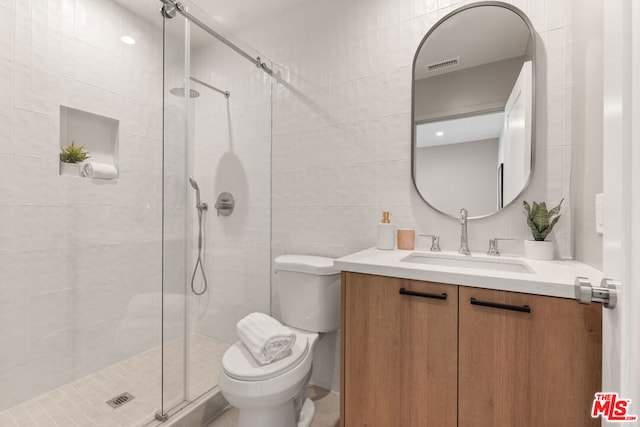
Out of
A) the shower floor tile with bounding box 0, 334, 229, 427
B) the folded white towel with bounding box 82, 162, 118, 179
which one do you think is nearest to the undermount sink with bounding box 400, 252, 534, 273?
the shower floor tile with bounding box 0, 334, 229, 427

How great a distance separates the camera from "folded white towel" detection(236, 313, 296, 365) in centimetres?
121

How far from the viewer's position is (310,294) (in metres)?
1.57

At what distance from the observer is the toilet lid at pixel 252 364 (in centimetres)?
115

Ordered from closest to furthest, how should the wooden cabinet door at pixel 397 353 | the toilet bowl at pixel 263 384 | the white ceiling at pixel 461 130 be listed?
1. the wooden cabinet door at pixel 397 353
2. the toilet bowl at pixel 263 384
3. the white ceiling at pixel 461 130

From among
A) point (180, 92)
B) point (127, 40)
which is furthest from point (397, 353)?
point (127, 40)

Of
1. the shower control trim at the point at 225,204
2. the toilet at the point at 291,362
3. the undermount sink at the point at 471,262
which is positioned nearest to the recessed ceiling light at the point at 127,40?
the shower control trim at the point at 225,204

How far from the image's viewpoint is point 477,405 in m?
0.94

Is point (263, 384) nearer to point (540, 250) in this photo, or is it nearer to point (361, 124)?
point (540, 250)

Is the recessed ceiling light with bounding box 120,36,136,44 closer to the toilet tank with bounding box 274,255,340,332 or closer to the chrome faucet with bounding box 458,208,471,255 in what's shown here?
the toilet tank with bounding box 274,255,340,332

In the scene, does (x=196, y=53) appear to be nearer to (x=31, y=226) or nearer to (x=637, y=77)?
(x=31, y=226)

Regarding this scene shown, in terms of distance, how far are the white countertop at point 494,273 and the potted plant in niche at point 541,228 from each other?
0.04m

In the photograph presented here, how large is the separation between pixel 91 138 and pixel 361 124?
5.01ft

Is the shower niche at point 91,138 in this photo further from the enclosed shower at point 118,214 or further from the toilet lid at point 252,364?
the toilet lid at point 252,364

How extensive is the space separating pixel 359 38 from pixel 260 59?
69cm
